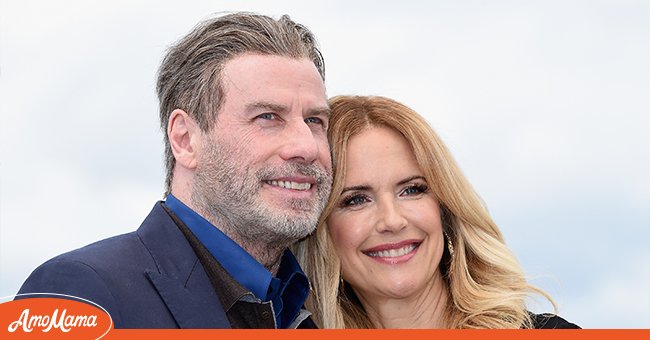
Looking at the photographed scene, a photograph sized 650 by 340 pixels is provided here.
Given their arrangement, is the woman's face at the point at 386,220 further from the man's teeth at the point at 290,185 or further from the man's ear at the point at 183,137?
the man's ear at the point at 183,137

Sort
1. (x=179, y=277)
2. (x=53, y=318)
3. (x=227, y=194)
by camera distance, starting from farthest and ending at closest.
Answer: (x=227, y=194)
(x=179, y=277)
(x=53, y=318)

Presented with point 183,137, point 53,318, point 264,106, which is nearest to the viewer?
point 53,318

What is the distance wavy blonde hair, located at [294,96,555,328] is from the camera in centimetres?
522

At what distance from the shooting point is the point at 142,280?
396 centimetres

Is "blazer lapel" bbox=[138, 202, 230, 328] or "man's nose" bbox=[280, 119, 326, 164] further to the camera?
"man's nose" bbox=[280, 119, 326, 164]

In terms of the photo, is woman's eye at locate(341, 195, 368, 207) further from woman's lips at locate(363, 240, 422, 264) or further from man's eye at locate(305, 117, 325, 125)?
man's eye at locate(305, 117, 325, 125)

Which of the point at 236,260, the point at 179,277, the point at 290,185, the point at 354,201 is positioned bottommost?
the point at 179,277

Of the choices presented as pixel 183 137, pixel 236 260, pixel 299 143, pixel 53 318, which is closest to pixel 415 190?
pixel 299 143

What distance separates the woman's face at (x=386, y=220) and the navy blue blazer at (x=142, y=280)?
1294 millimetres

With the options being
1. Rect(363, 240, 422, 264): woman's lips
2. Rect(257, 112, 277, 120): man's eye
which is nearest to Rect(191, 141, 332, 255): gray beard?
Rect(257, 112, 277, 120): man's eye

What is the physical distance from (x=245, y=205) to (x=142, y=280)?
2.55ft

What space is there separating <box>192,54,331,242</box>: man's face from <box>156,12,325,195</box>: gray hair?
0.25 ft

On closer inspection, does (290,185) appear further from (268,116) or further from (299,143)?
(268,116)

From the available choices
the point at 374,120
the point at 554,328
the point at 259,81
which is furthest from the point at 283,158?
the point at 554,328
